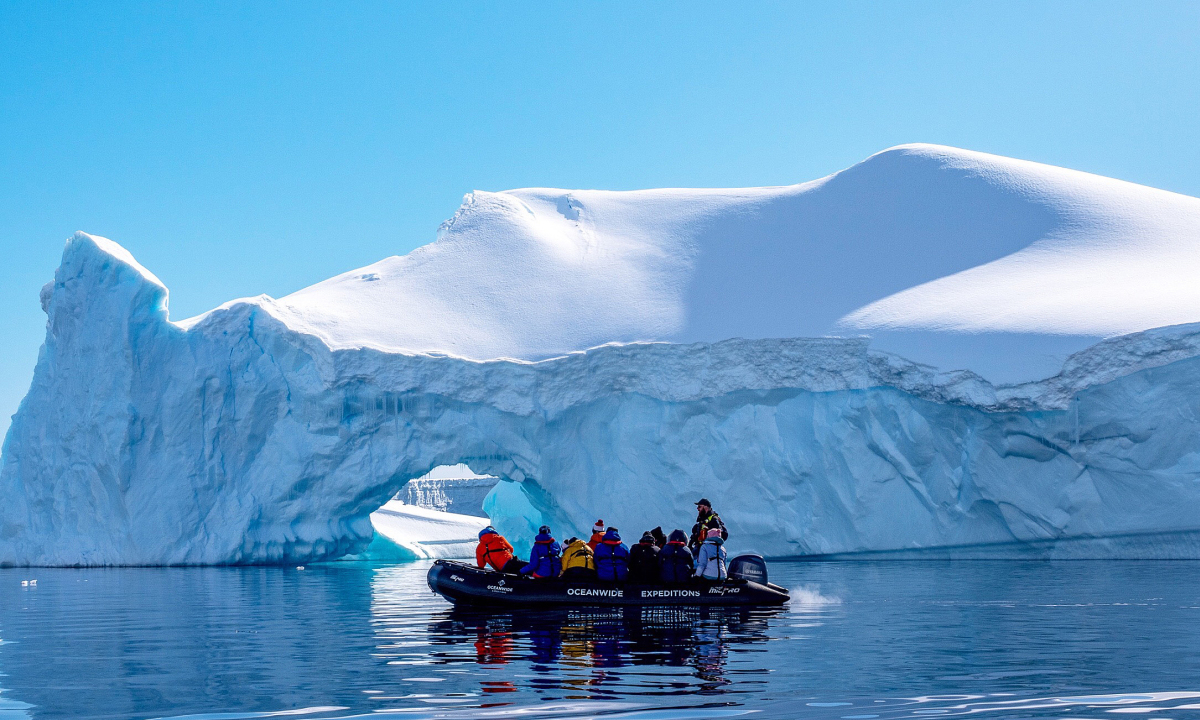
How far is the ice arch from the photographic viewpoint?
24.8 meters

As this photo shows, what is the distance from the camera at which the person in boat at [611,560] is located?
14.2m

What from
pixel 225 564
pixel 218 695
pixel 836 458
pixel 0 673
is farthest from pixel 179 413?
pixel 218 695

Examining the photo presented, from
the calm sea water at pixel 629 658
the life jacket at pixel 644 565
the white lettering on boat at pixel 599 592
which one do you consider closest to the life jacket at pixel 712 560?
the life jacket at pixel 644 565

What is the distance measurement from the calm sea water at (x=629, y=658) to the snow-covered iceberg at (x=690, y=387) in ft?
27.5

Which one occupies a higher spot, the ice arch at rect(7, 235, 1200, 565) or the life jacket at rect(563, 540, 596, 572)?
the ice arch at rect(7, 235, 1200, 565)

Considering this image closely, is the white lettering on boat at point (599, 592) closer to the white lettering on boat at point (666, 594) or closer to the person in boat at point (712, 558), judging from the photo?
the white lettering on boat at point (666, 594)

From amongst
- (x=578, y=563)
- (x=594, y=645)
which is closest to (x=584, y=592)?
(x=578, y=563)

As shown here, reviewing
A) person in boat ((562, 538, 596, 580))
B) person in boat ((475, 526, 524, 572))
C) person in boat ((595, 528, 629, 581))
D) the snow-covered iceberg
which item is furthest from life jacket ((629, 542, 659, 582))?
the snow-covered iceberg

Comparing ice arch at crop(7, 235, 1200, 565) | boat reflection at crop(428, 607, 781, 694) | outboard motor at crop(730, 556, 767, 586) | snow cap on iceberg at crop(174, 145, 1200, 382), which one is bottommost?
boat reflection at crop(428, 607, 781, 694)

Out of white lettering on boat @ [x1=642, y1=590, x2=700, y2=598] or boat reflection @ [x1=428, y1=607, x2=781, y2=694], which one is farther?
white lettering on boat @ [x1=642, y1=590, x2=700, y2=598]

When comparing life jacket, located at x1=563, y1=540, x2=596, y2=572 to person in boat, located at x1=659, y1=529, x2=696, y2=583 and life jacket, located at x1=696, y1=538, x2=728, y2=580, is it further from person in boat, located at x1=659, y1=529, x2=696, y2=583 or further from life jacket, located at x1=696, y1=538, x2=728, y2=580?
life jacket, located at x1=696, y1=538, x2=728, y2=580

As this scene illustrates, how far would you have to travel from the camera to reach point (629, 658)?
9.16 m

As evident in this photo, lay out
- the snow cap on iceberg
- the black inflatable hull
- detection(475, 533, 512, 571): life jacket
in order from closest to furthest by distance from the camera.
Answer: the black inflatable hull → detection(475, 533, 512, 571): life jacket → the snow cap on iceberg

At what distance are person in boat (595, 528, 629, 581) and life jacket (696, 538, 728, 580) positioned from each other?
1.00 meters
